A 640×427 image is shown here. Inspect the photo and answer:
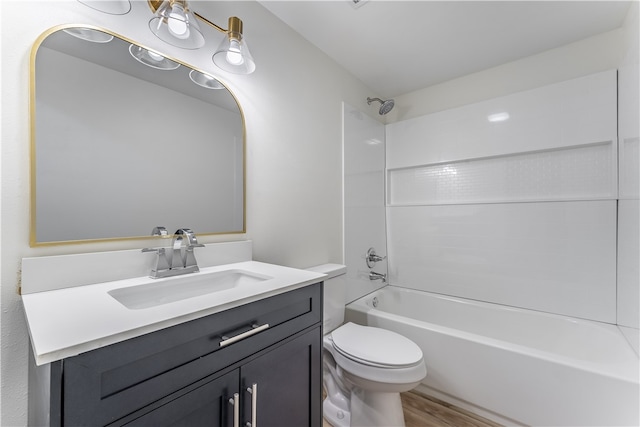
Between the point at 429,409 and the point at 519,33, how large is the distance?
2.48 metres

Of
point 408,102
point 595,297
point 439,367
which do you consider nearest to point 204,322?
point 439,367

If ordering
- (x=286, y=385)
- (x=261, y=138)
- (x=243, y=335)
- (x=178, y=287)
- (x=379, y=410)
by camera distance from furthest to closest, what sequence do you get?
(x=261, y=138) → (x=379, y=410) → (x=178, y=287) → (x=286, y=385) → (x=243, y=335)

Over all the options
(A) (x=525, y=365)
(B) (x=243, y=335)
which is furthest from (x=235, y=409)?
(A) (x=525, y=365)

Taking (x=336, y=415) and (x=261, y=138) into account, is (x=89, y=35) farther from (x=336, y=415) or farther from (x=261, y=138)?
(x=336, y=415)

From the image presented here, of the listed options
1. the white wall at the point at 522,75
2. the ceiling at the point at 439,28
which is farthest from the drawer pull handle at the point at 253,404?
the white wall at the point at 522,75

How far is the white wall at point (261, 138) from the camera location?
76cm

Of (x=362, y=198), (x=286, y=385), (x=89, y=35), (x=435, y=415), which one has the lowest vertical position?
(x=435, y=415)

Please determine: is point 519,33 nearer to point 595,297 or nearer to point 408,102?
point 408,102

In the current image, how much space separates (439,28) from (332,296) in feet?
6.05

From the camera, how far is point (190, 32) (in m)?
1.07

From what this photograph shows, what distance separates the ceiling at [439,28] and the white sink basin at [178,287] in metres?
1.49

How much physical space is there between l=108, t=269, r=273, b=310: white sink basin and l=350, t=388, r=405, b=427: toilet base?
915mm

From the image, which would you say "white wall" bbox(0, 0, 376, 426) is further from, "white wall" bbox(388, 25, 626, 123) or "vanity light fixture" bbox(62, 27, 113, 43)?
"white wall" bbox(388, 25, 626, 123)

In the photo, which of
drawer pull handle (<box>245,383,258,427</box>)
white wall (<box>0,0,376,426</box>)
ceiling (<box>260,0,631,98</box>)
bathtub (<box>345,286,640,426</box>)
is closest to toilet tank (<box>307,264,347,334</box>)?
white wall (<box>0,0,376,426</box>)
